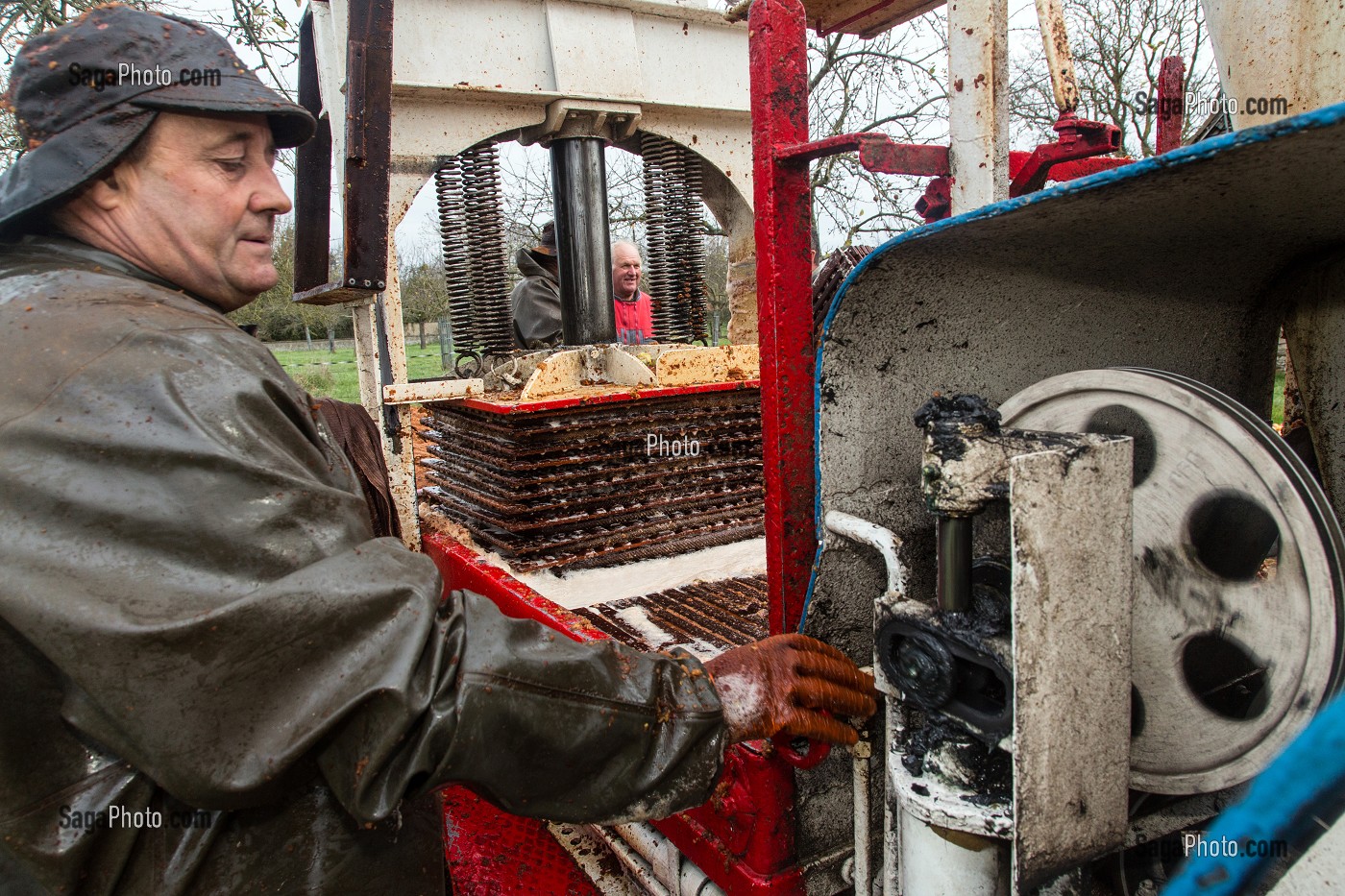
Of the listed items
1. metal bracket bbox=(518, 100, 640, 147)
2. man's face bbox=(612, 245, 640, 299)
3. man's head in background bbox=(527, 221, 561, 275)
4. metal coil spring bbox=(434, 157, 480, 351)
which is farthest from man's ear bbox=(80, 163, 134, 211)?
man's face bbox=(612, 245, 640, 299)

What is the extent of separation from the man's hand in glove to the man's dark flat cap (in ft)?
4.26

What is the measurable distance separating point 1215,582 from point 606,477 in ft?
7.95

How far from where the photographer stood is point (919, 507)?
5.75 ft

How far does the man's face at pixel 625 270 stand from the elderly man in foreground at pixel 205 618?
18.3 feet

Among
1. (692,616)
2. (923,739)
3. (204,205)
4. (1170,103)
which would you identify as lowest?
(692,616)

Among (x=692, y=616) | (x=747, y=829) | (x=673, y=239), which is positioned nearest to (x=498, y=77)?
(x=673, y=239)

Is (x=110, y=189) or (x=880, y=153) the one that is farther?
(x=880, y=153)

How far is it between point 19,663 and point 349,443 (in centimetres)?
202

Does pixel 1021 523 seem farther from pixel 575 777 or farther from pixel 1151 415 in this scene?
pixel 575 777

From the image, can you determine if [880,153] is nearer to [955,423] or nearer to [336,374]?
[955,423]

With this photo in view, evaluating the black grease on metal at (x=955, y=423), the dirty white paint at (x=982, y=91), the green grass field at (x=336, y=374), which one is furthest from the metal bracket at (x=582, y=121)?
the green grass field at (x=336, y=374)

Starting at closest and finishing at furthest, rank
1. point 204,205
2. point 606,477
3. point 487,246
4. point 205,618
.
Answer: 1. point 205,618
2. point 204,205
3. point 606,477
4. point 487,246

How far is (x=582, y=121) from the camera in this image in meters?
3.59

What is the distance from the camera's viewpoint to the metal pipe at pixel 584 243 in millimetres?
3691
